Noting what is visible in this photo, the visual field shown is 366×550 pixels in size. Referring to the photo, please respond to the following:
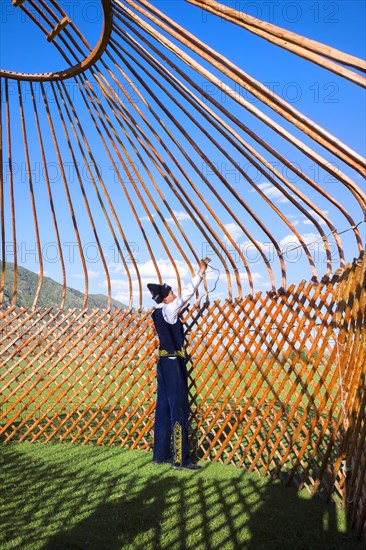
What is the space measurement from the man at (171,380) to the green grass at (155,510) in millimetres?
129

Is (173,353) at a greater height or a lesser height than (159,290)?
lesser

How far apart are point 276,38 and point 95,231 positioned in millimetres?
2702

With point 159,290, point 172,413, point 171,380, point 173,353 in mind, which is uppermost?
point 159,290

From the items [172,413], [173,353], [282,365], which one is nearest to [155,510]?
[172,413]

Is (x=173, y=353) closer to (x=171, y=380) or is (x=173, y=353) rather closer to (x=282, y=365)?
(x=171, y=380)

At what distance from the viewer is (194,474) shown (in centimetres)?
308

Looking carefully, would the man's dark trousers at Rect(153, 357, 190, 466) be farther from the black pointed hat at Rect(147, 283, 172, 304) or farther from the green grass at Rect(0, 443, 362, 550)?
the black pointed hat at Rect(147, 283, 172, 304)

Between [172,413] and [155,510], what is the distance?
2.51 ft

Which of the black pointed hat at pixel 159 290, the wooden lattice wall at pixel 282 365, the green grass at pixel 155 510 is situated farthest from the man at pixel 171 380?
the wooden lattice wall at pixel 282 365

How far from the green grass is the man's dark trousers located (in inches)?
4.7

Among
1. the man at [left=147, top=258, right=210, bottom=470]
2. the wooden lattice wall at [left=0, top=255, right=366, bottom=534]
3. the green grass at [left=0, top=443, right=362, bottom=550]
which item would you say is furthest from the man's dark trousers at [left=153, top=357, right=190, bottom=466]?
the wooden lattice wall at [left=0, top=255, right=366, bottom=534]

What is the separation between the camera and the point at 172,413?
3.18 meters

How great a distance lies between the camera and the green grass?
84.1 inches

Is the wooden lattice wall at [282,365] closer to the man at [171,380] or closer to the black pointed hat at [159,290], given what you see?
the man at [171,380]
